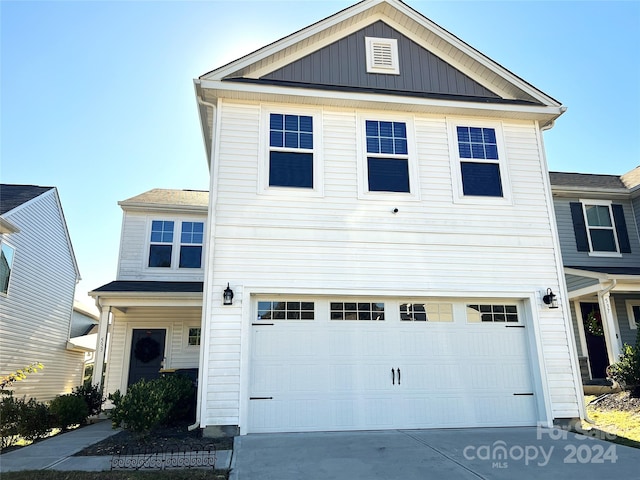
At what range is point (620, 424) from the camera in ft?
23.7

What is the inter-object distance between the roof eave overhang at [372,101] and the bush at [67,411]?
6.47 meters

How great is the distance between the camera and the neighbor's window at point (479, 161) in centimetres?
833

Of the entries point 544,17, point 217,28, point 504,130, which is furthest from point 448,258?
point 217,28

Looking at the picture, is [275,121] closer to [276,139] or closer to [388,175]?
[276,139]

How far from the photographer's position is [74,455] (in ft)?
Answer: 18.2

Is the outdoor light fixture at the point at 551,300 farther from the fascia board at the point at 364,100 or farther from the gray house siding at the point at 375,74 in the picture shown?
the gray house siding at the point at 375,74

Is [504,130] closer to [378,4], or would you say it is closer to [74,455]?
[378,4]

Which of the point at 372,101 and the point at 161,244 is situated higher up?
the point at 372,101

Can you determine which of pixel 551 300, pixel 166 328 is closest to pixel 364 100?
pixel 551 300

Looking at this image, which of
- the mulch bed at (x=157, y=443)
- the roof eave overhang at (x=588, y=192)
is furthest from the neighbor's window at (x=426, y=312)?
the roof eave overhang at (x=588, y=192)

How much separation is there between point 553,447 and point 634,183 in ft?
39.0

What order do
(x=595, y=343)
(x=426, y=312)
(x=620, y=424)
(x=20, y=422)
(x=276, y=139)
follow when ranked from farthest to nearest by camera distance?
(x=595, y=343)
(x=276, y=139)
(x=426, y=312)
(x=620, y=424)
(x=20, y=422)

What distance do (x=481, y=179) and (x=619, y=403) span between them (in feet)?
17.1

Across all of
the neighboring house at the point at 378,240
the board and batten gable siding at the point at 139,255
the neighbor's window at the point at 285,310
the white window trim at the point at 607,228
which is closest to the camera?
the neighboring house at the point at 378,240
